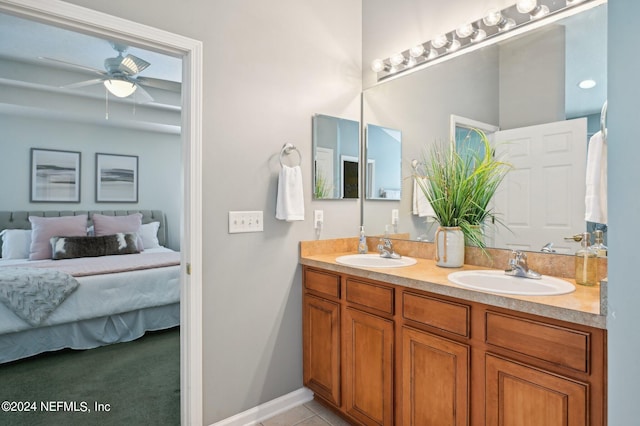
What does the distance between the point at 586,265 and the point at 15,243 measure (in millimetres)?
5299

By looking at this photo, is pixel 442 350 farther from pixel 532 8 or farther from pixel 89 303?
pixel 89 303

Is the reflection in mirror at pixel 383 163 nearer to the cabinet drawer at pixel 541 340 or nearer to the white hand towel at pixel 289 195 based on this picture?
the white hand towel at pixel 289 195

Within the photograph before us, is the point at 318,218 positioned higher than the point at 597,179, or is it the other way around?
the point at 597,179

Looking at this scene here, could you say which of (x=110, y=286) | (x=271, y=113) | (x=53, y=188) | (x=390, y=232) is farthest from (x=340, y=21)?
(x=53, y=188)

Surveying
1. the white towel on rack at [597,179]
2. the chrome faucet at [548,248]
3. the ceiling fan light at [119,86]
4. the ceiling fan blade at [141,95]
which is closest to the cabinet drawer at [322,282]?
the chrome faucet at [548,248]

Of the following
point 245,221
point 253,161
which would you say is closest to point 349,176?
point 253,161

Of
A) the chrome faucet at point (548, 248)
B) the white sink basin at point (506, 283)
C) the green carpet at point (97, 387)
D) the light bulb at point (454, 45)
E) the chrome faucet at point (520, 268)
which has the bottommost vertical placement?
the green carpet at point (97, 387)

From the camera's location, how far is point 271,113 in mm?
2035

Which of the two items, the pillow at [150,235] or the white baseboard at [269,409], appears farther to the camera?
the pillow at [150,235]

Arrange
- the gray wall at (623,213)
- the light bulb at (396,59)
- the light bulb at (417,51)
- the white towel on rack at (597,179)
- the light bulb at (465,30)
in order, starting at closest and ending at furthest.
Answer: the gray wall at (623,213)
the white towel on rack at (597,179)
the light bulb at (465,30)
the light bulb at (417,51)
the light bulb at (396,59)

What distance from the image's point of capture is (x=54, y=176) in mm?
4551

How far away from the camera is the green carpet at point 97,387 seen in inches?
79.7

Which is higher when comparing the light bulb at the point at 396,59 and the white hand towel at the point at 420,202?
the light bulb at the point at 396,59

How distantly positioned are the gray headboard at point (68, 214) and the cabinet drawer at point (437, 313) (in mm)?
4626
